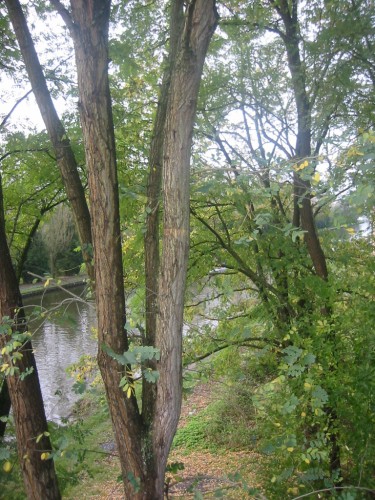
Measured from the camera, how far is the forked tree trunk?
275 centimetres

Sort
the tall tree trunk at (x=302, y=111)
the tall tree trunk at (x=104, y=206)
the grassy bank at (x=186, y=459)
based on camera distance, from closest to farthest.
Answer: the tall tree trunk at (x=104, y=206) → the tall tree trunk at (x=302, y=111) → the grassy bank at (x=186, y=459)

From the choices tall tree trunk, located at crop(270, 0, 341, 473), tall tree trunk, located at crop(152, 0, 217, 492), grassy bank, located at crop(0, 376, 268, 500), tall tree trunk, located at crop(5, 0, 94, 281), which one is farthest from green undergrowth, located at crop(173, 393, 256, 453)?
tall tree trunk, located at crop(5, 0, 94, 281)

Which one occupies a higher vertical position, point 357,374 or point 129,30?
point 129,30

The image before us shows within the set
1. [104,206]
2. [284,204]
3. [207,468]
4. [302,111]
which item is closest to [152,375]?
[104,206]

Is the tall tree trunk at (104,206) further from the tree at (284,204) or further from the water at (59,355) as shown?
the water at (59,355)

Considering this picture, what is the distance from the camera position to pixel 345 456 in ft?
18.1

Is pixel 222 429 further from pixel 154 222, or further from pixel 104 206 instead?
pixel 104 206

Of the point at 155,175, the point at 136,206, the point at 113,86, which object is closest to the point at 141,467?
the point at 155,175

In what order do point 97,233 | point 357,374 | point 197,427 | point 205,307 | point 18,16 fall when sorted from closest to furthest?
point 97,233 < point 18,16 < point 357,374 < point 205,307 < point 197,427

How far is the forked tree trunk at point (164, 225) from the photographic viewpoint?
2.75m

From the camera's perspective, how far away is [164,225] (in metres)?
2.83

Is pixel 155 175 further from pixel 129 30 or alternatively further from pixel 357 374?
pixel 357 374

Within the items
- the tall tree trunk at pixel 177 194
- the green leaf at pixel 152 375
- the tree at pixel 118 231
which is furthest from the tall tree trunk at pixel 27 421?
the green leaf at pixel 152 375

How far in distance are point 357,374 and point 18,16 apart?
190 inches
